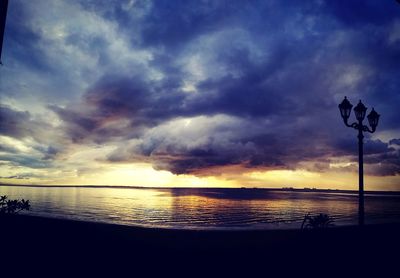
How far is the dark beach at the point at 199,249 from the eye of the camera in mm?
7863

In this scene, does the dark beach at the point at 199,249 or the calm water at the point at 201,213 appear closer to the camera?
the dark beach at the point at 199,249

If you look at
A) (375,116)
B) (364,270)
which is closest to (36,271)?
(364,270)

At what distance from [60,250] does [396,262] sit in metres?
10.6

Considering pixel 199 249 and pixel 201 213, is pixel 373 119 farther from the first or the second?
pixel 201 213

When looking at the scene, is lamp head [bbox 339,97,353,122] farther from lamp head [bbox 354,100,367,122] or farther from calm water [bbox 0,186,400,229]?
calm water [bbox 0,186,400,229]

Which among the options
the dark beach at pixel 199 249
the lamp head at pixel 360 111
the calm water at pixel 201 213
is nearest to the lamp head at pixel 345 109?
the lamp head at pixel 360 111

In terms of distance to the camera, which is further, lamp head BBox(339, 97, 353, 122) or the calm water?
the calm water

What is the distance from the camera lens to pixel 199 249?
10023 mm

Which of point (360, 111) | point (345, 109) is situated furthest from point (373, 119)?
point (345, 109)

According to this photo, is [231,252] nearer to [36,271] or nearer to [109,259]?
[109,259]

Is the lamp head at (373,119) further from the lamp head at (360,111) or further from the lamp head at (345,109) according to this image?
the lamp head at (345,109)

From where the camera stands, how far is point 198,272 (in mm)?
7352

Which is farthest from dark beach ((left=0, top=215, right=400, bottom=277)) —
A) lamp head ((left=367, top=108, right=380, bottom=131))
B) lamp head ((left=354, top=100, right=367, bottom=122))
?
lamp head ((left=354, top=100, right=367, bottom=122))

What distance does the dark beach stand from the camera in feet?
25.8
